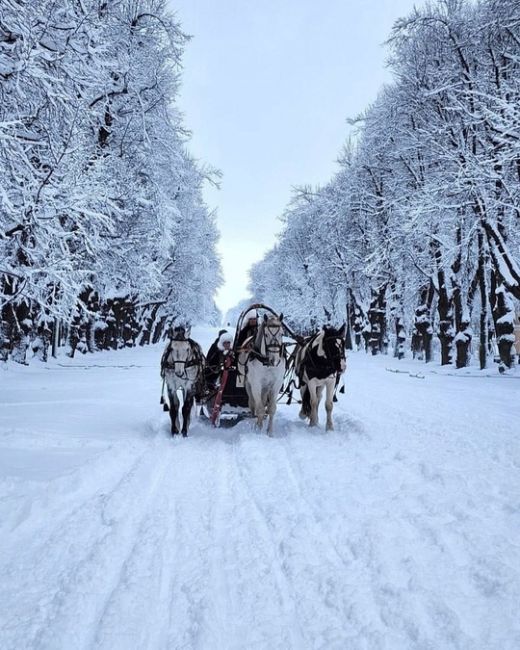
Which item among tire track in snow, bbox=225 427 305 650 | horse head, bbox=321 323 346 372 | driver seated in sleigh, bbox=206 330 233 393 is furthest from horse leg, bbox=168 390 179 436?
tire track in snow, bbox=225 427 305 650

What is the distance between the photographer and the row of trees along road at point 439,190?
13.1 meters

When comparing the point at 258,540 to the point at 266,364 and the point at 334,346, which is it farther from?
the point at 334,346

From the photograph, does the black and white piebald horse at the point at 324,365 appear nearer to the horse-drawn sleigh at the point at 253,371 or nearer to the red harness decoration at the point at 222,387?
the horse-drawn sleigh at the point at 253,371

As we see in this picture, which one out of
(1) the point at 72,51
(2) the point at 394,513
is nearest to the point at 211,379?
(2) the point at 394,513

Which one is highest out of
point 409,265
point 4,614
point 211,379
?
point 409,265

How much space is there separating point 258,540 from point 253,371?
4.56m

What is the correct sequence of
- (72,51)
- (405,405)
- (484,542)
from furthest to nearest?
(405,405), (72,51), (484,542)

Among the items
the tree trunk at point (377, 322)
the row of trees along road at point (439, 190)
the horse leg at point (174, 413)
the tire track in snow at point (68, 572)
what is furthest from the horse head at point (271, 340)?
the tree trunk at point (377, 322)

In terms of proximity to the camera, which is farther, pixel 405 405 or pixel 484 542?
pixel 405 405

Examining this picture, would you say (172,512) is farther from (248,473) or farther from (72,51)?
A: (72,51)

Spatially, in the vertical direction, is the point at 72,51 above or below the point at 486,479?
above

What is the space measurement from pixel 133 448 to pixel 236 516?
9.30 feet

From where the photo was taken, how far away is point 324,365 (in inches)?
324

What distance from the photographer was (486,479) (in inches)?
192
